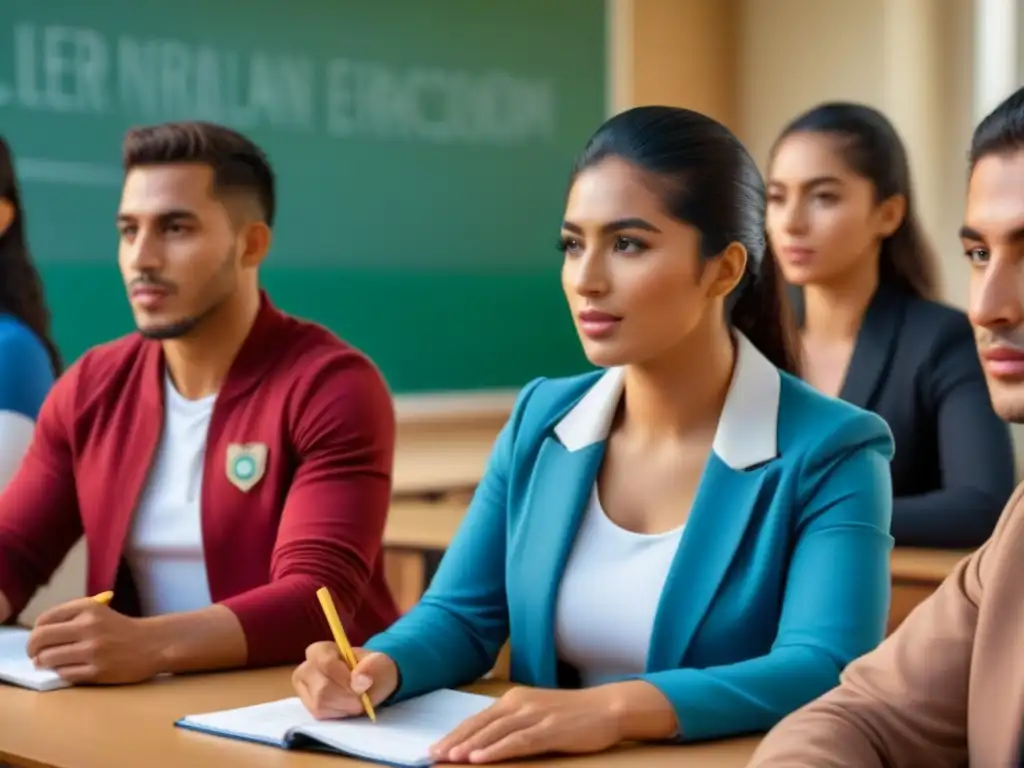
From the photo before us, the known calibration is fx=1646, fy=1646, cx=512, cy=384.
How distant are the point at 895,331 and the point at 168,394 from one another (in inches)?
62.7

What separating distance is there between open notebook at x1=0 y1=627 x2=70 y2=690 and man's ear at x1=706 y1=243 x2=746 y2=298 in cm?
93

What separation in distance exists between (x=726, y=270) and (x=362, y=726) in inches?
27.6

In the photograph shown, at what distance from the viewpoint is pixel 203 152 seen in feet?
8.25

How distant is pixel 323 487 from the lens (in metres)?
2.37

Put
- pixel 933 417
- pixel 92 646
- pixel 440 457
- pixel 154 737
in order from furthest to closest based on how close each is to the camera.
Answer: pixel 440 457 < pixel 933 417 < pixel 92 646 < pixel 154 737

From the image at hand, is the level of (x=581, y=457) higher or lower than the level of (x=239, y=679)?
higher

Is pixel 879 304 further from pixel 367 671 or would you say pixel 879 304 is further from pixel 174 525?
pixel 367 671

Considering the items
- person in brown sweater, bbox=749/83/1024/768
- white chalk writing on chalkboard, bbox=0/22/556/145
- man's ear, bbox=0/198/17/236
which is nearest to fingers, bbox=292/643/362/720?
person in brown sweater, bbox=749/83/1024/768

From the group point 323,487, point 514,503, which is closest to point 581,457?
point 514,503

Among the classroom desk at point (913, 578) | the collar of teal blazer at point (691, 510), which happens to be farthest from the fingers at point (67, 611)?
the classroom desk at point (913, 578)

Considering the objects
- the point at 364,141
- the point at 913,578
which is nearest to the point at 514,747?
the point at 913,578

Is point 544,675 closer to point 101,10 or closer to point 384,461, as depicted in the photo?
point 384,461

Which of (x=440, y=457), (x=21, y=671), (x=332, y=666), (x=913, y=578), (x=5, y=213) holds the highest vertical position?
(x=5, y=213)

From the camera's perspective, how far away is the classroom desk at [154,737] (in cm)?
166
